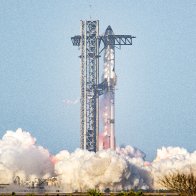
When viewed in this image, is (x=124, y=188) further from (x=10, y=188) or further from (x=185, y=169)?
(x=10, y=188)

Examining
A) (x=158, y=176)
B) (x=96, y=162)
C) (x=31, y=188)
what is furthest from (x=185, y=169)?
(x=31, y=188)

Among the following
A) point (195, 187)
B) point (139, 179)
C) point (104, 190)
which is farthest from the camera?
point (139, 179)

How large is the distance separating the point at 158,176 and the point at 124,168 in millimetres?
10693

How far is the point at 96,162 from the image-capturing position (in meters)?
190

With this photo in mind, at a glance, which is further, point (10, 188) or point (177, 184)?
point (10, 188)

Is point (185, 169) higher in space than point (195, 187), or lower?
higher

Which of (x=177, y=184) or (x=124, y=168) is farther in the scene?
(x=124, y=168)

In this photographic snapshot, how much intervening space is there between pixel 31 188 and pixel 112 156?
24.7 metres

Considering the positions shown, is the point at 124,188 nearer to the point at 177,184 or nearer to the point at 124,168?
the point at 124,168

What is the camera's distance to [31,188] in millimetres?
195750

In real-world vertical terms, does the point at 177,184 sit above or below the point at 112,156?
A: below

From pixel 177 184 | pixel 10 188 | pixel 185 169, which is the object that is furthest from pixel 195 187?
pixel 10 188

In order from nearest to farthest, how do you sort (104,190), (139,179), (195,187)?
1. (195,187)
2. (104,190)
3. (139,179)

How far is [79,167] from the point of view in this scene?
639 ft
